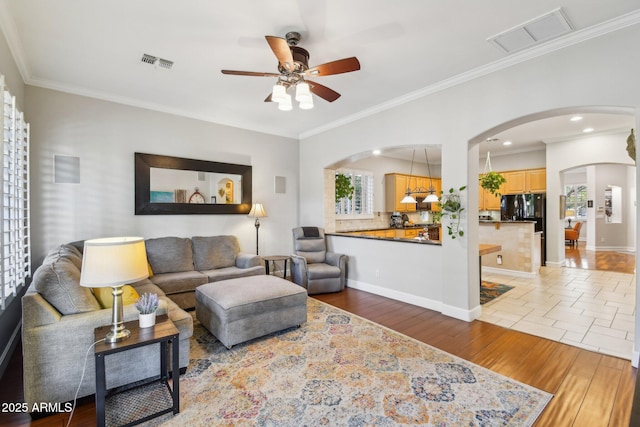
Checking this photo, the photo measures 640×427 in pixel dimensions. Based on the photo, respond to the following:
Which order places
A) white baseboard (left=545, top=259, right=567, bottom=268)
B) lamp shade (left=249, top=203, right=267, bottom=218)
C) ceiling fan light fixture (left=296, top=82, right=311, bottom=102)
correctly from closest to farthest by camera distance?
ceiling fan light fixture (left=296, top=82, right=311, bottom=102)
lamp shade (left=249, top=203, right=267, bottom=218)
white baseboard (left=545, top=259, right=567, bottom=268)

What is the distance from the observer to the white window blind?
101 inches

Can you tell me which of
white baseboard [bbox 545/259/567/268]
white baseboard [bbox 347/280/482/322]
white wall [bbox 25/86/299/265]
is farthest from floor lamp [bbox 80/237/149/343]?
white baseboard [bbox 545/259/567/268]

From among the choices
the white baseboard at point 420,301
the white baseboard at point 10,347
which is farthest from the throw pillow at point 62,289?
the white baseboard at point 420,301

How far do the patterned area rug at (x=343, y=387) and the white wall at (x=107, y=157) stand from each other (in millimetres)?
2297

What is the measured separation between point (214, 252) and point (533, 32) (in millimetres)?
4724

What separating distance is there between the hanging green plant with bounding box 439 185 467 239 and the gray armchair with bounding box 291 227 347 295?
189 centimetres

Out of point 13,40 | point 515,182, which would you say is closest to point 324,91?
point 13,40

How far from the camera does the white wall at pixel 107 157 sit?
3.66 m

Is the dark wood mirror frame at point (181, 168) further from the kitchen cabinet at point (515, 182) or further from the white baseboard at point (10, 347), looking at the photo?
the kitchen cabinet at point (515, 182)

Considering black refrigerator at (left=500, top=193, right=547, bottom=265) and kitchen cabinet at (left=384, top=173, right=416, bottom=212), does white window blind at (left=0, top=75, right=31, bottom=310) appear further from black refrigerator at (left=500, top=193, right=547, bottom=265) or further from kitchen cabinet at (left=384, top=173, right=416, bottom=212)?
black refrigerator at (left=500, top=193, right=547, bottom=265)

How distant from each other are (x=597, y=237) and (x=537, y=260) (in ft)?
18.3

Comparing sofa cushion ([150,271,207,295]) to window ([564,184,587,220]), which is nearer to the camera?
sofa cushion ([150,271,207,295])

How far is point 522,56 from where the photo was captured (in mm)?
3031

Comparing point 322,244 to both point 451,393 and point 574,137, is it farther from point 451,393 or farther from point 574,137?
point 574,137
